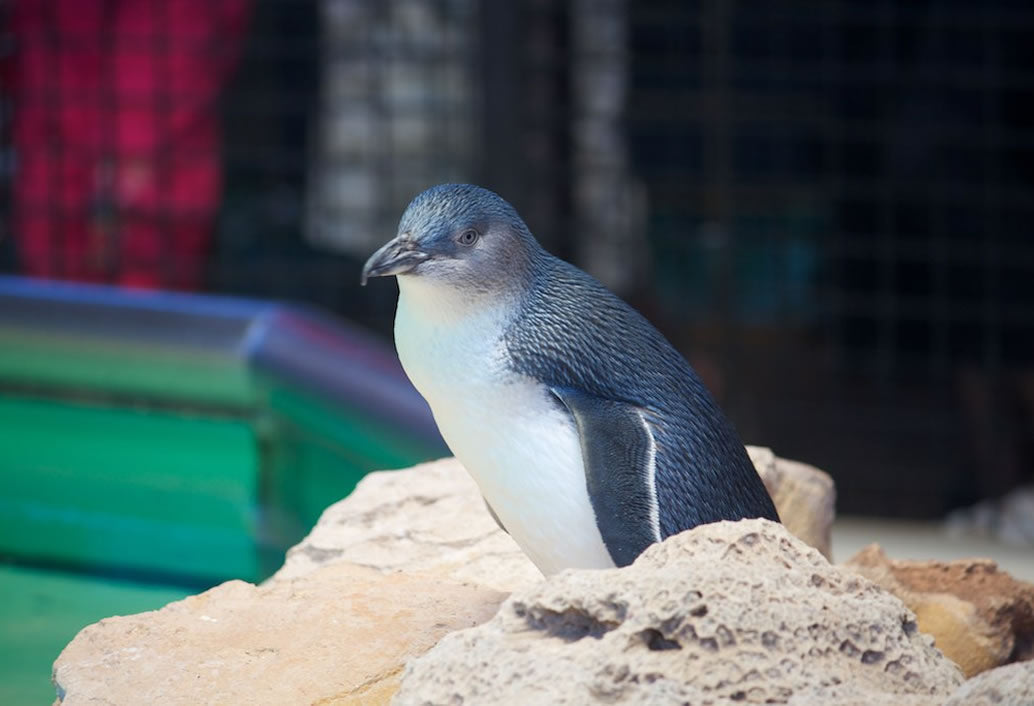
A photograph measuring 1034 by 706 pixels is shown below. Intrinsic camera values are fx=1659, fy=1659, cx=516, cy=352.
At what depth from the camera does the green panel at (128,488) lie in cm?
335

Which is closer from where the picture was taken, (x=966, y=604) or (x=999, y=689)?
(x=999, y=689)

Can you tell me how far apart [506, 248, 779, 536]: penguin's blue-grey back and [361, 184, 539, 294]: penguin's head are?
5 centimetres

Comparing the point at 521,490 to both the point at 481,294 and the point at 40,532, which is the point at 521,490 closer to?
the point at 481,294

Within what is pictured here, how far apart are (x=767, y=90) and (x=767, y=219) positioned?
14.0 inches

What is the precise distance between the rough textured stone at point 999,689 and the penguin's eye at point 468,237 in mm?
736

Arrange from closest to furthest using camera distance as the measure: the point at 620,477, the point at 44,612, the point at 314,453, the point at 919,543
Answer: the point at 620,477, the point at 44,612, the point at 314,453, the point at 919,543

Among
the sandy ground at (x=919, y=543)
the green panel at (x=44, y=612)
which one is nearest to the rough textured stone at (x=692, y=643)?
the green panel at (x=44, y=612)

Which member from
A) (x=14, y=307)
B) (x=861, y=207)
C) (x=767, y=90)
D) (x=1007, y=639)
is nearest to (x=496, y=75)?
(x=767, y=90)

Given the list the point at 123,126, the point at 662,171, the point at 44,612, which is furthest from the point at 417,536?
the point at 123,126

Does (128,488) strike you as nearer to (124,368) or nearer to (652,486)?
(124,368)

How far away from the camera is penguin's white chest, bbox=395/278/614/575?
1818mm

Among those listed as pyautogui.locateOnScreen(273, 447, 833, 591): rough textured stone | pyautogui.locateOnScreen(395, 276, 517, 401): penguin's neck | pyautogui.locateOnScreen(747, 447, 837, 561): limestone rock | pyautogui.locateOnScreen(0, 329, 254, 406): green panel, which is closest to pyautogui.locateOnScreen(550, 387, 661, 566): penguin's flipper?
pyautogui.locateOnScreen(395, 276, 517, 401): penguin's neck

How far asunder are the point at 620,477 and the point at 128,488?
199 cm

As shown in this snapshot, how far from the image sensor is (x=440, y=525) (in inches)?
92.0
